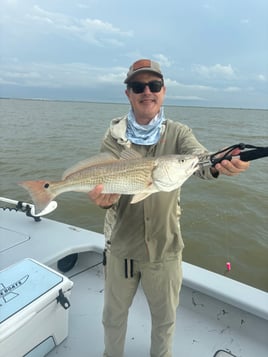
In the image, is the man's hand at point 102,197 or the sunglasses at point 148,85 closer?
the man's hand at point 102,197

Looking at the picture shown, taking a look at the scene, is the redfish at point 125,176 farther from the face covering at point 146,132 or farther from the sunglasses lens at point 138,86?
the sunglasses lens at point 138,86

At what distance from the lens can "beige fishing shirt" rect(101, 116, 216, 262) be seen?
2453 millimetres

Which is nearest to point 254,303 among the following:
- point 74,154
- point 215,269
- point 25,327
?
point 25,327

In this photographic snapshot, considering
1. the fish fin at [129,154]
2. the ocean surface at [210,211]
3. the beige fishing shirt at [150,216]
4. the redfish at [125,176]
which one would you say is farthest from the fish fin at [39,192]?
the ocean surface at [210,211]

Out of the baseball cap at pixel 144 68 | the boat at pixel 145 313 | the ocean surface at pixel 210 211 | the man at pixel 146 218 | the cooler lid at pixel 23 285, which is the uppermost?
the baseball cap at pixel 144 68

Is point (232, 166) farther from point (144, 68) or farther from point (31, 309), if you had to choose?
point (31, 309)

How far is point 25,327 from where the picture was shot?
256cm

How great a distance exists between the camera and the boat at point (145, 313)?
3.12 metres

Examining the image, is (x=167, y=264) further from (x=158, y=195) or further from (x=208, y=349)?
(x=208, y=349)

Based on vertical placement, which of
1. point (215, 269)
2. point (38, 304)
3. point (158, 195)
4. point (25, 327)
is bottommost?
point (215, 269)

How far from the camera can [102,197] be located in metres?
2.42

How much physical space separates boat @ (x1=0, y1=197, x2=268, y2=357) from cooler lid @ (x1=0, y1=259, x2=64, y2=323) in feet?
0.07

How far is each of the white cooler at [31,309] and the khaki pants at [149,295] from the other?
0.46 m

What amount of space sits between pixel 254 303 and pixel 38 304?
2.02m
